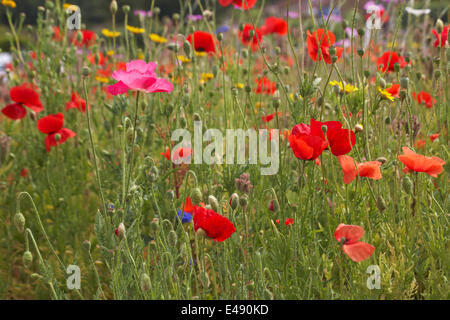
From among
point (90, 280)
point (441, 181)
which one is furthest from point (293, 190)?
point (90, 280)

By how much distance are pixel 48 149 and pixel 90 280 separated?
1.57 ft

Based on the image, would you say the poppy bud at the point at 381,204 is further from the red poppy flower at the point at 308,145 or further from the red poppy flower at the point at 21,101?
the red poppy flower at the point at 21,101

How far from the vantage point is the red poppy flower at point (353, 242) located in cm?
85

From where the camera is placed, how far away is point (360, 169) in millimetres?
980

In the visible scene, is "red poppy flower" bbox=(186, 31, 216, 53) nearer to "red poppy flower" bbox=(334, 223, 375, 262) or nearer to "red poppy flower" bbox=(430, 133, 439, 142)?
"red poppy flower" bbox=(430, 133, 439, 142)

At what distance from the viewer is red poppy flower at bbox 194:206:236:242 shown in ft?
2.98

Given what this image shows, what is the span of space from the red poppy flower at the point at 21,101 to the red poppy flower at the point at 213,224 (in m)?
1.00

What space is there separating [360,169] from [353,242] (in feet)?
0.55

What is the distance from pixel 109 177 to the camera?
156 cm

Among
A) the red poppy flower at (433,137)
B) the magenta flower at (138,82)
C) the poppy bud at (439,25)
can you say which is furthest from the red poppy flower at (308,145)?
the poppy bud at (439,25)


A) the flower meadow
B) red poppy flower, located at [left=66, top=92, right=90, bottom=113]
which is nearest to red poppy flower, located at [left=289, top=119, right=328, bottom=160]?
the flower meadow

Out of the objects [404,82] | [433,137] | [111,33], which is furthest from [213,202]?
[111,33]

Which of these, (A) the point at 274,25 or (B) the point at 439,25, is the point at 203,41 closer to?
(A) the point at 274,25
